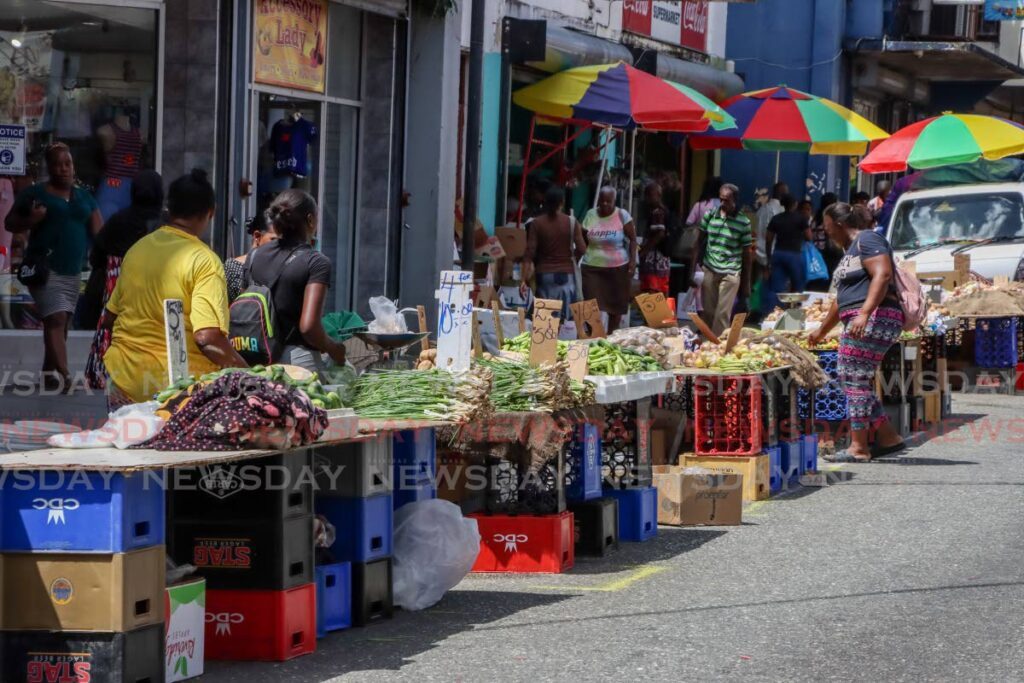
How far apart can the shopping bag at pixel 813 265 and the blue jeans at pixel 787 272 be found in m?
0.08

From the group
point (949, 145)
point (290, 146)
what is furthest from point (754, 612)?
point (949, 145)

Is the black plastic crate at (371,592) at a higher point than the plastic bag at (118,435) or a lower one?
lower

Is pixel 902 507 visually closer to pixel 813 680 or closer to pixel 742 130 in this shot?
pixel 813 680

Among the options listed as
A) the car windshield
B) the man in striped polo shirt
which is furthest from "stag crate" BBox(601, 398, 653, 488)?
the car windshield

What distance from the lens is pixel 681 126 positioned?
808 inches

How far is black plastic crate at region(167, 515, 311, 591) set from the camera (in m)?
6.53

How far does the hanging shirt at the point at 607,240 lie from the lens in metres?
18.2

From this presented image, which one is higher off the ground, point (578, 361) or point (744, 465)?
point (578, 361)

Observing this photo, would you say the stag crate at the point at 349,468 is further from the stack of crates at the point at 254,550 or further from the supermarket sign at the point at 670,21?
the supermarket sign at the point at 670,21

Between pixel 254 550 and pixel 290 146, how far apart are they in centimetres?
937

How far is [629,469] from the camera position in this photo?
9617mm

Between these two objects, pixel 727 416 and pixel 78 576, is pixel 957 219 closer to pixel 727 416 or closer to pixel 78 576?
pixel 727 416

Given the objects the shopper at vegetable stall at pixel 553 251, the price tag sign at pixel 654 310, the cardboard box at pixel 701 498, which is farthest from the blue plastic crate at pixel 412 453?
the shopper at vegetable stall at pixel 553 251

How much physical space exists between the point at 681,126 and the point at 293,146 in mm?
6390
